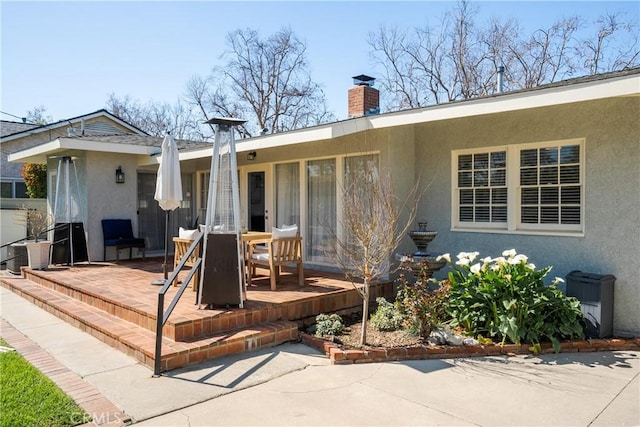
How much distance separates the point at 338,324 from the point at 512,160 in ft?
12.1

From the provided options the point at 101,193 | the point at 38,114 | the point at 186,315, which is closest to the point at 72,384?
the point at 186,315

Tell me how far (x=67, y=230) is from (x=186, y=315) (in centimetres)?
591

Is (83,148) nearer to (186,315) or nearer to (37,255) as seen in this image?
(37,255)

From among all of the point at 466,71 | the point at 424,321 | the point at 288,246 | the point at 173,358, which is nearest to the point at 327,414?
the point at 173,358

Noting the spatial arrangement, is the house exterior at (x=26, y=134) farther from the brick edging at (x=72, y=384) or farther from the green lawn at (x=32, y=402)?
the green lawn at (x=32, y=402)

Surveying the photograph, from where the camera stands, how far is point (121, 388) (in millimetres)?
4137

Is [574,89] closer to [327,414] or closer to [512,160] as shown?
[512,160]

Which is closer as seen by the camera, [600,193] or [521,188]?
[600,193]

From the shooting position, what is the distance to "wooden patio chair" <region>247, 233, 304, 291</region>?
6867 millimetres

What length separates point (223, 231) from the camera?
581cm

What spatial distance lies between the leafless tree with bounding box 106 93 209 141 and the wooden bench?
20346 mm

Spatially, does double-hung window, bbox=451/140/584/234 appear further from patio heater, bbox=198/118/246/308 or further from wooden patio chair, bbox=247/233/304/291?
patio heater, bbox=198/118/246/308

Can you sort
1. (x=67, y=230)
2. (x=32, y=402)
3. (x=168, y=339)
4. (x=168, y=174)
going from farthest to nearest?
(x=67, y=230)
(x=168, y=174)
(x=168, y=339)
(x=32, y=402)

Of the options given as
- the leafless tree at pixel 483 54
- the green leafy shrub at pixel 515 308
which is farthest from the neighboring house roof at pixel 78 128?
the green leafy shrub at pixel 515 308
